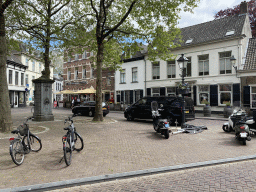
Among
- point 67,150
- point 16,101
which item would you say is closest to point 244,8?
point 67,150

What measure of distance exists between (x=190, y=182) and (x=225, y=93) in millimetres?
17539

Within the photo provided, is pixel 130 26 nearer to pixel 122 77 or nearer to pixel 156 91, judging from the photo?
pixel 156 91

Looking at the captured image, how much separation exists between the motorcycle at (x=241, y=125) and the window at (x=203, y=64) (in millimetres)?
12271

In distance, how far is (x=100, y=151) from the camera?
6.32 m

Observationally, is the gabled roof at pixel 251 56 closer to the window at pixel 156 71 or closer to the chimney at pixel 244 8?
the chimney at pixel 244 8

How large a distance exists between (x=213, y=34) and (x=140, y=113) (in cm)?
1339

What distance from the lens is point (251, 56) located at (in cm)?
1894

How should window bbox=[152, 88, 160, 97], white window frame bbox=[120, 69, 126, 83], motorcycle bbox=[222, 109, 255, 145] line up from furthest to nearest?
white window frame bbox=[120, 69, 126, 83], window bbox=[152, 88, 160, 97], motorcycle bbox=[222, 109, 255, 145]

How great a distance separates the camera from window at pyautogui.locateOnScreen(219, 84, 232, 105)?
63.0ft

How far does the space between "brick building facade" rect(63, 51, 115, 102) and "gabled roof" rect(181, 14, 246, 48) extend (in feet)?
42.1

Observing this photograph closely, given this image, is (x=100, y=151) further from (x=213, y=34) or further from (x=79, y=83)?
(x=79, y=83)

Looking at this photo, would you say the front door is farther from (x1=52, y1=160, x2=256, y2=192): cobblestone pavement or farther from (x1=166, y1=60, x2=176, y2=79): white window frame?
(x1=52, y1=160, x2=256, y2=192): cobblestone pavement

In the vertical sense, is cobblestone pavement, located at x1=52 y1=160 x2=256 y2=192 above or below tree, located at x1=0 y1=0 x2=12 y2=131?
below

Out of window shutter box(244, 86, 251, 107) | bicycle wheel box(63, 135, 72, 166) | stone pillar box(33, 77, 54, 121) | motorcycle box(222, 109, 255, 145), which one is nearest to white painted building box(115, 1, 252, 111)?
window shutter box(244, 86, 251, 107)
